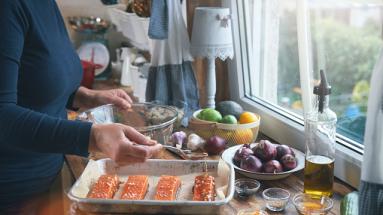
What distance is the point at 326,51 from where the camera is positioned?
59.4 inches

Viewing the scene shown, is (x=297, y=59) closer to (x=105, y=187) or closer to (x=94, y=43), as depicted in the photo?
(x=105, y=187)

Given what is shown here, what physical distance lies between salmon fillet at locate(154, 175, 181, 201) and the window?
44cm

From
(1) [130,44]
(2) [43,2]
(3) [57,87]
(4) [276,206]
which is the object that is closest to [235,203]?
(4) [276,206]

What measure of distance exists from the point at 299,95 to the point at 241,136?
270 mm

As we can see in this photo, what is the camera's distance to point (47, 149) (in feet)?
3.34

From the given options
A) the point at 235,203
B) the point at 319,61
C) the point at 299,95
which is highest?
the point at 319,61

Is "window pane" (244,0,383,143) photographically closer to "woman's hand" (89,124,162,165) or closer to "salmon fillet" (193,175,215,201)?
"salmon fillet" (193,175,215,201)

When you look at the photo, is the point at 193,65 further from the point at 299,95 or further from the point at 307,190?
the point at 307,190

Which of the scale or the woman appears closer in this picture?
the woman

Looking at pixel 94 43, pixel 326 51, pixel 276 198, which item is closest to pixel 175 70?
pixel 326 51

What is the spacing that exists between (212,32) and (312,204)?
2.46 feet

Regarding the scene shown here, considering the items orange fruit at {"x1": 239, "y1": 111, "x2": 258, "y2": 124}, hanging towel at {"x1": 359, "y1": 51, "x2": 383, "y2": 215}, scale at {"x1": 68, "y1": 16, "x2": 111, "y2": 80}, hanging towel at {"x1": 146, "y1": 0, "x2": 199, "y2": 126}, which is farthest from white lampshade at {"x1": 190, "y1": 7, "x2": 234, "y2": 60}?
scale at {"x1": 68, "y1": 16, "x2": 111, "y2": 80}

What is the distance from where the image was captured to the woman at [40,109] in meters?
1.00

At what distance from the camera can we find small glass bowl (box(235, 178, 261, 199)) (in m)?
1.20
